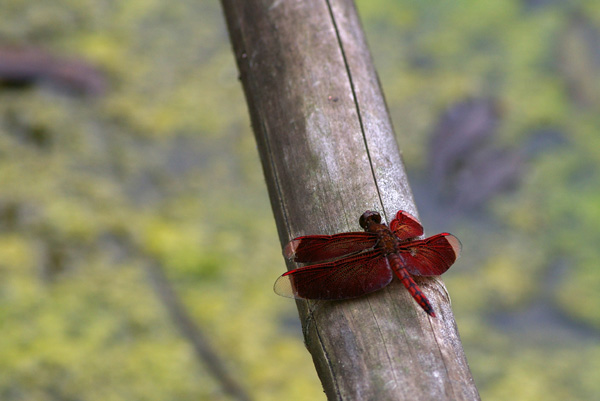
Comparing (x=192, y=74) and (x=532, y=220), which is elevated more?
(x=192, y=74)

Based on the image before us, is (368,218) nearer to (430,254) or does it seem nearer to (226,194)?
(430,254)

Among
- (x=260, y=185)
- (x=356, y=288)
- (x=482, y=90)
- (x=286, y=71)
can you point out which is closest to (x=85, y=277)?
(x=260, y=185)

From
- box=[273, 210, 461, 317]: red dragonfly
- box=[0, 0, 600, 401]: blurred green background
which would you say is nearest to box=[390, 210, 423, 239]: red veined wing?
box=[273, 210, 461, 317]: red dragonfly

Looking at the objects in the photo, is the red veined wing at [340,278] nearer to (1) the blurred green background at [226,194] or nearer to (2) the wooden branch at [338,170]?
(2) the wooden branch at [338,170]

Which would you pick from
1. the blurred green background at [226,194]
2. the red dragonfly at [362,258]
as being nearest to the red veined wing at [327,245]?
the red dragonfly at [362,258]

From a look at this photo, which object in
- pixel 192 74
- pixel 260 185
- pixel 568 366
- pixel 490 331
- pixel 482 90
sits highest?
pixel 192 74

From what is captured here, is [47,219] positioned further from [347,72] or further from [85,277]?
[347,72]

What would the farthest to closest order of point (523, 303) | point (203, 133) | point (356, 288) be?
1. point (203, 133)
2. point (523, 303)
3. point (356, 288)
